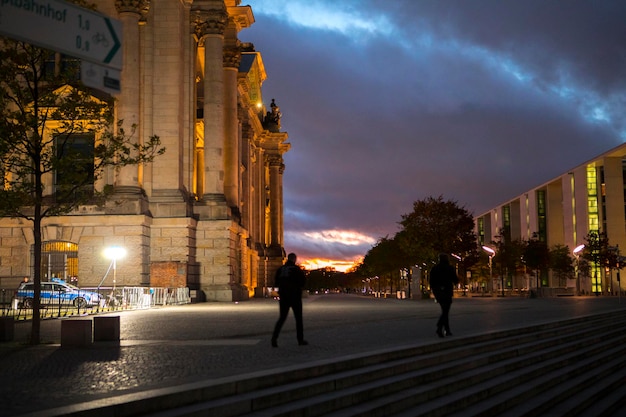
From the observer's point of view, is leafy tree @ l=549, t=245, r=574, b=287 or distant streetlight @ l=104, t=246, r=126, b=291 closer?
distant streetlight @ l=104, t=246, r=126, b=291

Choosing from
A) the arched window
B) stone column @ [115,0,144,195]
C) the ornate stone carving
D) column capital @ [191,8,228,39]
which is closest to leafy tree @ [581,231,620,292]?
the ornate stone carving

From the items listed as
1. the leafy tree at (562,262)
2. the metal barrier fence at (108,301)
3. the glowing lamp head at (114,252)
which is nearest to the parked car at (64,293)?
the metal barrier fence at (108,301)

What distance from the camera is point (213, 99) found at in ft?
166

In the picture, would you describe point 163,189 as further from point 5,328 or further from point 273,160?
point 273,160

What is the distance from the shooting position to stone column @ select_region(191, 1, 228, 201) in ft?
162

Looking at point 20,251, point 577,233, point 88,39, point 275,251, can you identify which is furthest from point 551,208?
point 88,39

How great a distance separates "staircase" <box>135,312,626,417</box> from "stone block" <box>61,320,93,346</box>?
23.1 feet

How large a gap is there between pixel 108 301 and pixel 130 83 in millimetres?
14621

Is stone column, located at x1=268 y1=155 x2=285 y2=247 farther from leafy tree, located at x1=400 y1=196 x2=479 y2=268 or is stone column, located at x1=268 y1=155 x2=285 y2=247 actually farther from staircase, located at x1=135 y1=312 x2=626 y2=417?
staircase, located at x1=135 y1=312 x2=626 y2=417

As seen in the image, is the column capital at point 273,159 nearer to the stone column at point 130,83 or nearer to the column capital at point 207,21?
the column capital at point 207,21

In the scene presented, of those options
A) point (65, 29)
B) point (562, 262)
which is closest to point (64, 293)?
point (65, 29)

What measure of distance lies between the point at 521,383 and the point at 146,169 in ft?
121

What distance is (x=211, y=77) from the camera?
165 ft

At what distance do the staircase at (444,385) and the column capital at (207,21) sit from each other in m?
37.7
